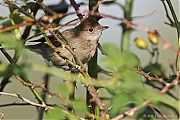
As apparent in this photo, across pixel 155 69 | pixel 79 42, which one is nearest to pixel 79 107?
pixel 155 69

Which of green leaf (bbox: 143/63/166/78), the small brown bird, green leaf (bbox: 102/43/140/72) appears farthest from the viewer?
the small brown bird

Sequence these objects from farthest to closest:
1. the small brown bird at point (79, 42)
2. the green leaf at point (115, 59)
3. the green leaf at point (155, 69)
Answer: the small brown bird at point (79, 42) < the green leaf at point (155, 69) < the green leaf at point (115, 59)

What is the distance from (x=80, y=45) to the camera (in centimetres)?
411

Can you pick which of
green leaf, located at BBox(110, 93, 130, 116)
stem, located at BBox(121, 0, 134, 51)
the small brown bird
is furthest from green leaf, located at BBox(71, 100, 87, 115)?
the small brown bird

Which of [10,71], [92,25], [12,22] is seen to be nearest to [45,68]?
[10,71]

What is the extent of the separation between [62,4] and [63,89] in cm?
186

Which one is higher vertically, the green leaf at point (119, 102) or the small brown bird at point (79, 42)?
the green leaf at point (119, 102)

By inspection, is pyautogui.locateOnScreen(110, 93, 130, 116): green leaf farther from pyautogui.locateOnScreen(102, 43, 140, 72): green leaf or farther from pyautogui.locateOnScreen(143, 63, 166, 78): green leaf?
pyautogui.locateOnScreen(143, 63, 166, 78): green leaf

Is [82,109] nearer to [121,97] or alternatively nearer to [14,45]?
[121,97]

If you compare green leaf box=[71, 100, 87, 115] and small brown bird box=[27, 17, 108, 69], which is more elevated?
green leaf box=[71, 100, 87, 115]

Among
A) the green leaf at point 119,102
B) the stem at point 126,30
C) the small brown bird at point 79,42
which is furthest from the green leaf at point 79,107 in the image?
the small brown bird at point 79,42

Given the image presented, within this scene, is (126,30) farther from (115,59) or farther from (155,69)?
(115,59)

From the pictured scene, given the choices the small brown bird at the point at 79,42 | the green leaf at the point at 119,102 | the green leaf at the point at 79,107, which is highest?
the green leaf at the point at 79,107

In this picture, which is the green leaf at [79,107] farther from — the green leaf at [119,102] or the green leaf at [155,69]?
the green leaf at [155,69]
